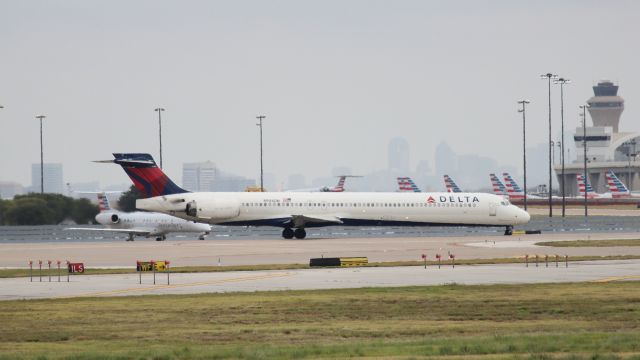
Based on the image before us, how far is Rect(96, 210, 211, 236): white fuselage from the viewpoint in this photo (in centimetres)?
9400

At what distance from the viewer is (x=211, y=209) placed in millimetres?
89562

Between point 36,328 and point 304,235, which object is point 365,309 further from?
point 304,235

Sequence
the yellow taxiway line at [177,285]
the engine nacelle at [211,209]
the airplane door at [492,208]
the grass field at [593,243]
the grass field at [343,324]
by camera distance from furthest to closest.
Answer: the airplane door at [492,208]
the engine nacelle at [211,209]
the grass field at [593,243]
the yellow taxiway line at [177,285]
the grass field at [343,324]

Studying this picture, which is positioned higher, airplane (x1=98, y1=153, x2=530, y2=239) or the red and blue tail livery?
the red and blue tail livery

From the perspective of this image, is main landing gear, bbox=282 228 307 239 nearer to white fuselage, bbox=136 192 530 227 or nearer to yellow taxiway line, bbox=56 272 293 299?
white fuselage, bbox=136 192 530 227

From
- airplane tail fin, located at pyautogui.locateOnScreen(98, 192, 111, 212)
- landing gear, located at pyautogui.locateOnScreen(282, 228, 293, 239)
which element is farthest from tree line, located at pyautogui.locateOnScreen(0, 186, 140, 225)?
landing gear, located at pyautogui.locateOnScreen(282, 228, 293, 239)

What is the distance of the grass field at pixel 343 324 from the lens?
26.3 metres

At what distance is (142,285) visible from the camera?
44250 millimetres

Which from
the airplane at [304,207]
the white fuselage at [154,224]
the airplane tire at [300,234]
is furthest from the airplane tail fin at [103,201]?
the airplane tire at [300,234]

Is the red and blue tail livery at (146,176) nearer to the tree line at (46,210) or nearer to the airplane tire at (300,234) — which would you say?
the airplane tire at (300,234)

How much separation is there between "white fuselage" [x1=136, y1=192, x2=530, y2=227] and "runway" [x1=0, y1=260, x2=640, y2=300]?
123ft

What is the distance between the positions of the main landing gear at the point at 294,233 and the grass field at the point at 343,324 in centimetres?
4915

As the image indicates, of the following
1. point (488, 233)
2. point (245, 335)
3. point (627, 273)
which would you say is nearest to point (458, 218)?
point (488, 233)

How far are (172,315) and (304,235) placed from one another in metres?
56.9
